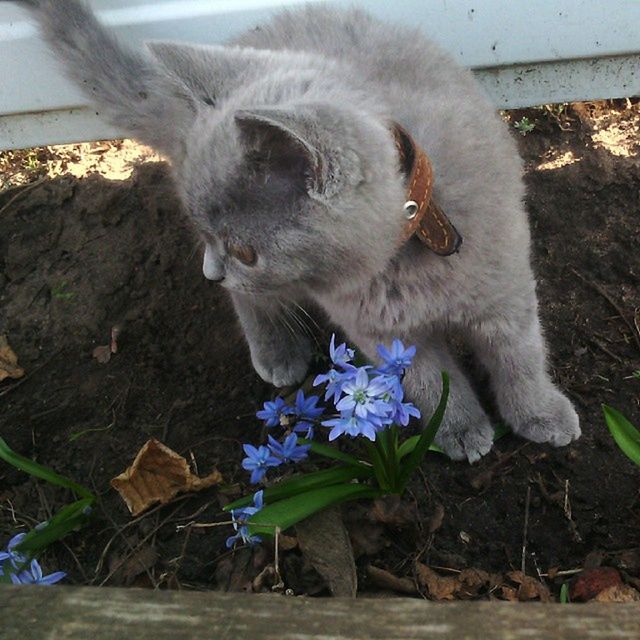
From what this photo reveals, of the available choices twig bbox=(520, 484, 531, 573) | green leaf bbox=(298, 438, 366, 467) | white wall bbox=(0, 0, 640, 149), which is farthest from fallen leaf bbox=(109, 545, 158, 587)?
white wall bbox=(0, 0, 640, 149)

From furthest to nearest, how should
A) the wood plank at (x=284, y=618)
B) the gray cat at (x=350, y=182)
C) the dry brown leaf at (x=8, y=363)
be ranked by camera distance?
the dry brown leaf at (x=8, y=363), the gray cat at (x=350, y=182), the wood plank at (x=284, y=618)

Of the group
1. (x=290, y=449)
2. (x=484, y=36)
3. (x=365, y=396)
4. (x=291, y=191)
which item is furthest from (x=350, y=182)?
(x=484, y=36)

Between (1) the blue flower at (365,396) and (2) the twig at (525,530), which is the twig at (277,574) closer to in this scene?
(1) the blue flower at (365,396)

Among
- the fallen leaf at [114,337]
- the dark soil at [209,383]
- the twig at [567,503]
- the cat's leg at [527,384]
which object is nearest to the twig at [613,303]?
the dark soil at [209,383]

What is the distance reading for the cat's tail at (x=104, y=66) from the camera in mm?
1686

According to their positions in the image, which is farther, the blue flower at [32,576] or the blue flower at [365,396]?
the blue flower at [32,576]

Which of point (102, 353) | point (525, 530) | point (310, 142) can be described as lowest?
point (525, 530)

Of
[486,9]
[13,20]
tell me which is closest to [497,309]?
[486,9]

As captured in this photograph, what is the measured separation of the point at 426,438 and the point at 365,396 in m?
0.26

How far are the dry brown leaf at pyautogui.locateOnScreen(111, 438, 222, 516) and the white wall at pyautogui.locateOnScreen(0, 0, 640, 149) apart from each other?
1.19 metres

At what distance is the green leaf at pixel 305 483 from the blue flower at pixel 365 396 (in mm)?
280

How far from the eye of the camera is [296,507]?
1417mm

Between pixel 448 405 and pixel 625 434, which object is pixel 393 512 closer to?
pixel 448 405

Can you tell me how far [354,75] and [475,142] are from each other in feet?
0.89
